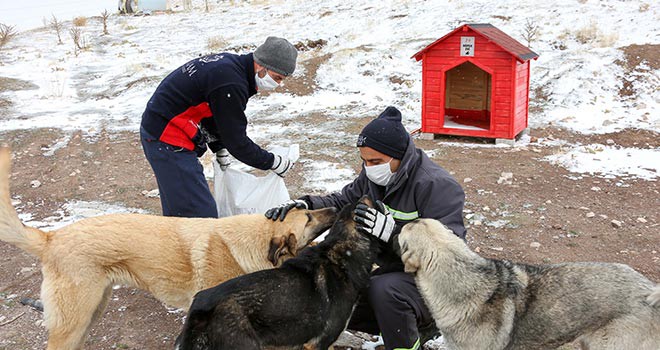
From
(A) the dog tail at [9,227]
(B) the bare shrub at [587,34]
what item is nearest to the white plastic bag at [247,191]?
(A) the dog tail at [9,227]

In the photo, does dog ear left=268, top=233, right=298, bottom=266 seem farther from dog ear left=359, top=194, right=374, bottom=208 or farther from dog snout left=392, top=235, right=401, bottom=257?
dog snout left=392, top=235, right=401, bottom=257

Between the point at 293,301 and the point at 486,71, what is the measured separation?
7.24 m

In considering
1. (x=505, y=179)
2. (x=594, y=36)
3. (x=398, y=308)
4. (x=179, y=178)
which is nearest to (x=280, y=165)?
(x=179, y=178)

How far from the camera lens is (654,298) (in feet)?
8.31

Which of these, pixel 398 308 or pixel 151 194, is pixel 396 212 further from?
pixel 151 194

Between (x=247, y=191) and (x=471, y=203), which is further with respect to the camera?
(x=471, y=203)

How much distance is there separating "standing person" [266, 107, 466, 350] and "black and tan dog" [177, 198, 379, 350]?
14 cm

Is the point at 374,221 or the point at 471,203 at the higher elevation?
the point at 374,221

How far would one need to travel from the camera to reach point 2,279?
4.80 m

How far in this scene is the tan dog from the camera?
3045mm

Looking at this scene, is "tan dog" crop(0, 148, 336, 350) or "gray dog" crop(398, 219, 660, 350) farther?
"tan dog" crop(0, 148, 336, 350)

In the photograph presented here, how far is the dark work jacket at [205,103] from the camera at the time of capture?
3711 mm

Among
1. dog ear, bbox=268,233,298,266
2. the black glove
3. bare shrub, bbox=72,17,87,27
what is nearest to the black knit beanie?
the black glove

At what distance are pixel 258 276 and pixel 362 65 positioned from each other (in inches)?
465
